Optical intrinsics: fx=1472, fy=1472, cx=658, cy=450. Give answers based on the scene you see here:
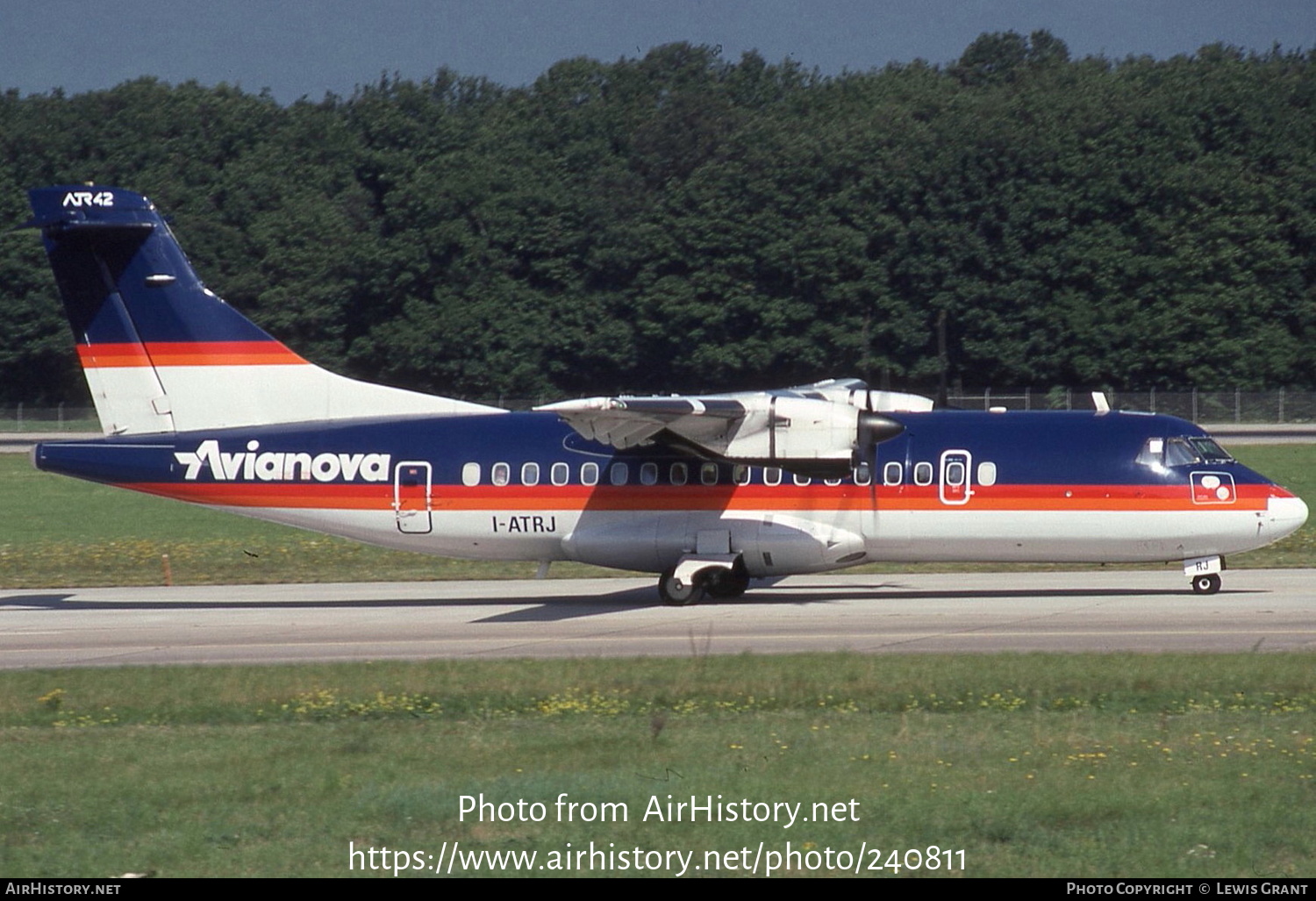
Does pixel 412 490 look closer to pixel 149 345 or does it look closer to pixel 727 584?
pixel 149 345

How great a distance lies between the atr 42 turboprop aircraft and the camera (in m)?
22.3

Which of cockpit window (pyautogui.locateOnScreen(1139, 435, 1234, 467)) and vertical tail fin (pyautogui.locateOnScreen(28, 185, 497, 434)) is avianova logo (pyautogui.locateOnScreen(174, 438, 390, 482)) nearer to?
vertical tail fin (pyautogui.locateOnScreen(28, 185, 497, 434))

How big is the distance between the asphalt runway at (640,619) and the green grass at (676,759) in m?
1.56

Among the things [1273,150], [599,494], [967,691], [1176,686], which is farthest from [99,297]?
[1273,150]

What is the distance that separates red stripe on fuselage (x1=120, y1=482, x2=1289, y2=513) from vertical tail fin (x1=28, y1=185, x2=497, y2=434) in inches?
52.1

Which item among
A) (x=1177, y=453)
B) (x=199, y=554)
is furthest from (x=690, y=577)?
(x=199, y=554)

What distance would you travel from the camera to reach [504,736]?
13258mm

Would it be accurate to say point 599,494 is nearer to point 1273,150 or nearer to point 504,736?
point 504,736

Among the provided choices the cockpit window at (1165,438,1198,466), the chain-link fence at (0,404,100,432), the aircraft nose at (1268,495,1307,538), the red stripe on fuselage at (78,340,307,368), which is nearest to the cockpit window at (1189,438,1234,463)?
the cockpit window at (1165,438,1198,466)

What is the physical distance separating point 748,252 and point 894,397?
44239 mm

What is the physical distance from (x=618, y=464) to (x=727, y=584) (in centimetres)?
266

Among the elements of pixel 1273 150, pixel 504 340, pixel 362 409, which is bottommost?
pixel 362 409

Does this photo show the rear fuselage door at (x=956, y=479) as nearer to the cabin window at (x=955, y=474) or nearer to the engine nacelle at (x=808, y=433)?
the cabin window at (x=955, y=474)

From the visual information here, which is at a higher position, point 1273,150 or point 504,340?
point 1273,150
